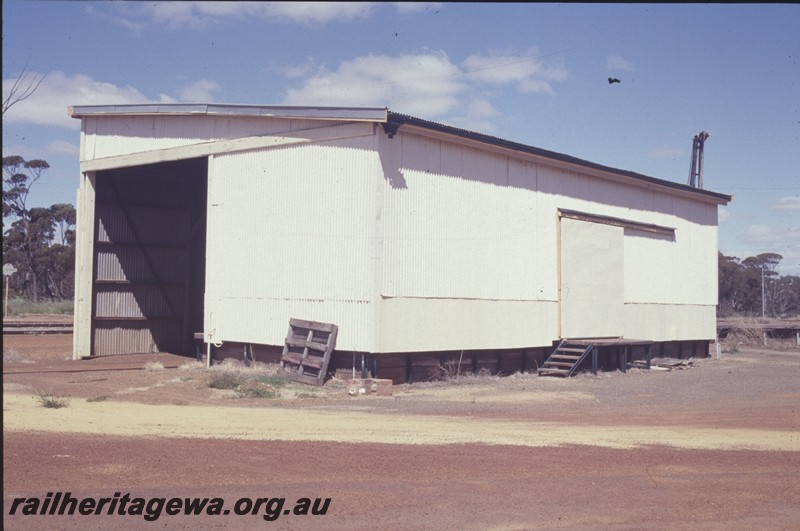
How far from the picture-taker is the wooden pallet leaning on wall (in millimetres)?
19047

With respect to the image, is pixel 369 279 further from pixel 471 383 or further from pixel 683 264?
pixel 683 264

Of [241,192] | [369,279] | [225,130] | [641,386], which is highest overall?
[225,130]

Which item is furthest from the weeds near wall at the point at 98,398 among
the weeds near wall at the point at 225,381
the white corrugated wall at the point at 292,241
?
the white corrugated wall at the point at 292,241

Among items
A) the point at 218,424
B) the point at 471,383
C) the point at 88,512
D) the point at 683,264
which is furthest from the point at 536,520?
the point at 683,264

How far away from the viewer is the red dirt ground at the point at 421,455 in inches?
307

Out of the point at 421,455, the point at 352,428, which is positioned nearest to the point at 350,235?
the point at 352,428

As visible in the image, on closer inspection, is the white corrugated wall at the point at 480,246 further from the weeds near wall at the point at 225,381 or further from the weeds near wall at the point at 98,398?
the weeds near wall at the point at 98,398

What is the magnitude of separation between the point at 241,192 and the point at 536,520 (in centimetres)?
1577

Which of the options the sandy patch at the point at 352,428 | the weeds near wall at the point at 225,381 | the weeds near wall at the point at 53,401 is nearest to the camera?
the sandy patch at the point at 352,428

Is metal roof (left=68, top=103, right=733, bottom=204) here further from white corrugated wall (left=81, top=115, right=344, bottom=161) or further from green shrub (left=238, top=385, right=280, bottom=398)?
green shrub (left=238, top=385, right=280, bottom=398)

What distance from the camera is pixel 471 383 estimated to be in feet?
68.1

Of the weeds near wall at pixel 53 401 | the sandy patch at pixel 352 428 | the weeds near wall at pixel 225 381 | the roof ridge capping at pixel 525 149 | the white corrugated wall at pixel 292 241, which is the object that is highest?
the roof ridge capping at pixel 525 149

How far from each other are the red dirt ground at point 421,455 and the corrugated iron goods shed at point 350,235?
8.87 ft

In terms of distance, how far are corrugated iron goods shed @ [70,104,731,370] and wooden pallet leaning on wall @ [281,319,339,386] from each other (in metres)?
0.37
